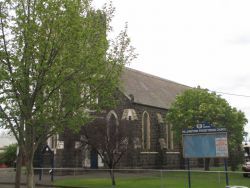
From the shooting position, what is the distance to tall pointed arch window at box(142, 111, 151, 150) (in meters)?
41.5

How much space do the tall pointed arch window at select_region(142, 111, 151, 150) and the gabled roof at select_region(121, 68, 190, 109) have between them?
145 centimetres

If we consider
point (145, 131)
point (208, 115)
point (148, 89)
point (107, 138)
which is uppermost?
point (148, 89)

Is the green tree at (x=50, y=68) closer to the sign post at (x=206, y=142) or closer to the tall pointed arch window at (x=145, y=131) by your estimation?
the sign post at (x=206, y=142)

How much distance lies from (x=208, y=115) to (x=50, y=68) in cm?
2252

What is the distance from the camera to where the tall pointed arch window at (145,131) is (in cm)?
4146

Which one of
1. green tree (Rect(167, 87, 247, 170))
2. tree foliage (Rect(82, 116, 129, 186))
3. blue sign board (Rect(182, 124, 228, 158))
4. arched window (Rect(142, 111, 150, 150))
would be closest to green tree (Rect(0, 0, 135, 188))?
blue sign board (Rect(182, 124, 228, 158))

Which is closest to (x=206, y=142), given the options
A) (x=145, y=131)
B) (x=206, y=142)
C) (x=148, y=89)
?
(x=206, y=142)

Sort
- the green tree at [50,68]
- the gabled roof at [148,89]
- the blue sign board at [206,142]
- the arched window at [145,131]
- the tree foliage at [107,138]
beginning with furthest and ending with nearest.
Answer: the gabled roof at [148,89] < the arched window at [145,131] < the tree foliage at [107,138] < the blue sign board at [206,142] < the green tree at [50,68]

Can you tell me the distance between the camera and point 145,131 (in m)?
42.2

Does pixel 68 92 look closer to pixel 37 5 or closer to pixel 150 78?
pixel 37 5

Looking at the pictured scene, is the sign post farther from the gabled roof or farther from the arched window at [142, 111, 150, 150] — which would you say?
the arched window at [142, 111, 150, 150]

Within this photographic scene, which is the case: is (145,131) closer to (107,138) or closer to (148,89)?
(148,89)

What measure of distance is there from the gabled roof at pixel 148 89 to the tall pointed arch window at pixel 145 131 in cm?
145

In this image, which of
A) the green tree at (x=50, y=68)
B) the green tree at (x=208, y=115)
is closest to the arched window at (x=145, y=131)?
the green tree at (x=208, y=115)
